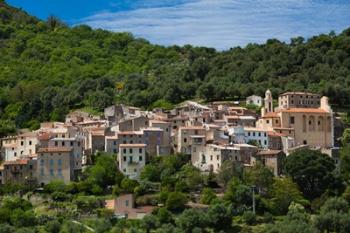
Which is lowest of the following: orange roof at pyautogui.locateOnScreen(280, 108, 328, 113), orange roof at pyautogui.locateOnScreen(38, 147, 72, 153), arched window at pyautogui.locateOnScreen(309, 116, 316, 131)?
orange roof at pyautogui.locateOnScreen(38, 147, 72, 153)

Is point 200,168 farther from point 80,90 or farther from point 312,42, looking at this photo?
point 312,42

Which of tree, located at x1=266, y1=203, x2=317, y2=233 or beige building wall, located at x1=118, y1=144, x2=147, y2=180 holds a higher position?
beige building wall, located at x1=118, y1=144, x2=147, y2=180

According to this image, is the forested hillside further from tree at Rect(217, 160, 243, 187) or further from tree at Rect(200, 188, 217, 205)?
tree at Rect(200, 188, 217, 205)

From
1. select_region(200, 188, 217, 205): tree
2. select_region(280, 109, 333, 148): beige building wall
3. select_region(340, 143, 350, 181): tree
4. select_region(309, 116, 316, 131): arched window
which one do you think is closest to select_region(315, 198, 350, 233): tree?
select_region(200, 188, 217, 205): tree

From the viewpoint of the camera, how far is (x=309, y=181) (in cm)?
5844

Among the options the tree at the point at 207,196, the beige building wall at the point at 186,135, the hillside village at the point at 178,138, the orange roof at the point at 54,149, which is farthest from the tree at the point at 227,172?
the orange roof at the point at 54,149

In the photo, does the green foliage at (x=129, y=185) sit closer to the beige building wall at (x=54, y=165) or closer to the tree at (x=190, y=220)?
the beige building wall at (x=54, y=165)

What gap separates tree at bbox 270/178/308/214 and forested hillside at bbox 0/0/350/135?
72.3ft

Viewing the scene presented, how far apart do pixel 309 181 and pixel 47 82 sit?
43.4 meters

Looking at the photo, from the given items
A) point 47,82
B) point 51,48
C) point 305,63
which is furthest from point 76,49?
point 305,63

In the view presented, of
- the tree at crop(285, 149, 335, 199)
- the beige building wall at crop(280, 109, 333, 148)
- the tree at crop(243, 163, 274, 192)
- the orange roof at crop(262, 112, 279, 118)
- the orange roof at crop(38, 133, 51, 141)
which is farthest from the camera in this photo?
the orange roof at crop(262, 112, 279, 118)

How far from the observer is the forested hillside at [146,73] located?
80125 mm

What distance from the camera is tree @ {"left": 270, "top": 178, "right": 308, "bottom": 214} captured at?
55438 millimetres

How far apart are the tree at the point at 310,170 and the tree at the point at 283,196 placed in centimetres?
149
